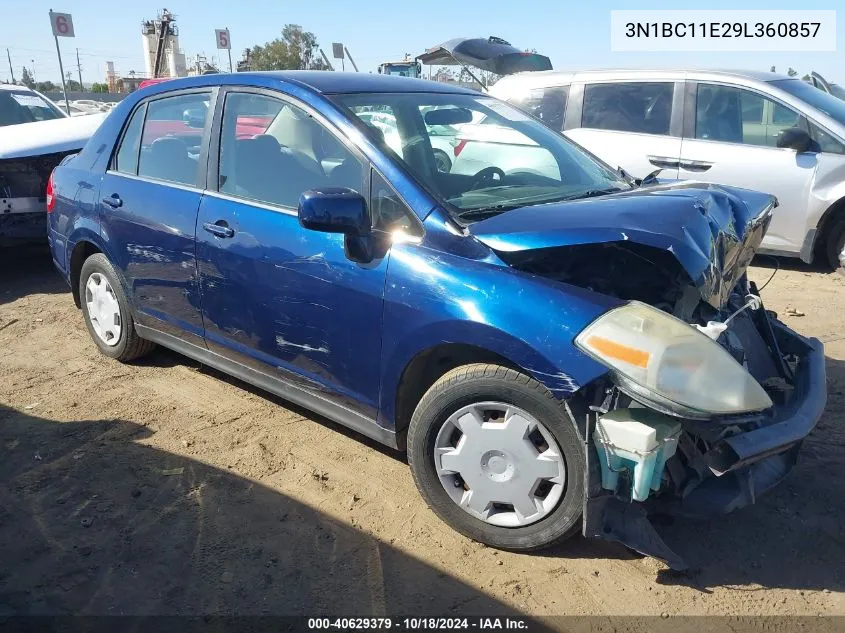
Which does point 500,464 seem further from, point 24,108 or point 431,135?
point 24,108

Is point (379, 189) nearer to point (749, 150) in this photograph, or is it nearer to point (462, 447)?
point (462, 447)

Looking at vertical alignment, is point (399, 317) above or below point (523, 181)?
below

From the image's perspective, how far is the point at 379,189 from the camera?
2980 mm

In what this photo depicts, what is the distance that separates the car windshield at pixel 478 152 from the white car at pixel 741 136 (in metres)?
2.40

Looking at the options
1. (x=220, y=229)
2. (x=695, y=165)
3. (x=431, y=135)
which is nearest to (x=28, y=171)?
(x=220, y=229)

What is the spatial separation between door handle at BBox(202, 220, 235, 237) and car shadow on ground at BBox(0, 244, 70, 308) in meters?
3.69

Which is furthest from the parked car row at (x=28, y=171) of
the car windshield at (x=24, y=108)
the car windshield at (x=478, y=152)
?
the car windshield at (x=478, y=152)

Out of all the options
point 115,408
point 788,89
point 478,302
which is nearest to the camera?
point 478,302

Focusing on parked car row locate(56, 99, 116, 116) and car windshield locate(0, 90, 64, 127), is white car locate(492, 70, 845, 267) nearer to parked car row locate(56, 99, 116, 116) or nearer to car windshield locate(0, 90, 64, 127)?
car windshield locate(0, 90, 64, 127)

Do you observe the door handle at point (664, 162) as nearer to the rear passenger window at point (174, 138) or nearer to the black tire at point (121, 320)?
the rear passenger window at point (174, 138)

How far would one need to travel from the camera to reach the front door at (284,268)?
3.03 metres

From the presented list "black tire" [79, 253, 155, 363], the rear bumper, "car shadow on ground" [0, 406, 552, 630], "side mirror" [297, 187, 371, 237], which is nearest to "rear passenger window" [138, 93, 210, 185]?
"black tire" [79, 253, 155, 363]

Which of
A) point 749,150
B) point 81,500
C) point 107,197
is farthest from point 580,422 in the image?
point 749,150

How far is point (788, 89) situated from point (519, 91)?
8.30 ft
